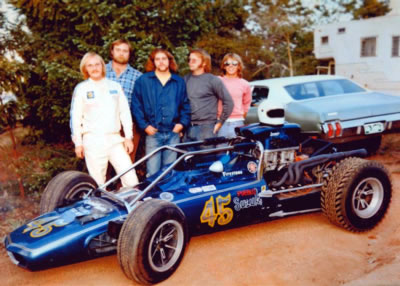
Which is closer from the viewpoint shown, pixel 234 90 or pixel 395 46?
pixel 234 90

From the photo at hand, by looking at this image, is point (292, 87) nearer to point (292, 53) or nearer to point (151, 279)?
point (151, 279)

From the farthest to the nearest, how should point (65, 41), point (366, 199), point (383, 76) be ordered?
1. point (383, 76)
2. point (65, 41)
3. point (366, 199)

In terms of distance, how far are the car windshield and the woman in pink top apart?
1818 millimetres

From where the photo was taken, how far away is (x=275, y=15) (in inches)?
984

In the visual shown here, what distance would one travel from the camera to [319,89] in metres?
7.12

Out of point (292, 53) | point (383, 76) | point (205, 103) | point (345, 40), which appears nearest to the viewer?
point (205, 103)

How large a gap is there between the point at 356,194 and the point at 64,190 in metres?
3.16

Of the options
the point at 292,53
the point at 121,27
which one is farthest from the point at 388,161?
the point at 292,53

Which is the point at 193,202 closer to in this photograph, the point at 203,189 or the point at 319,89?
the point at 203,189

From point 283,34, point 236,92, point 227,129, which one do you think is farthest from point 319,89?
point 283,34

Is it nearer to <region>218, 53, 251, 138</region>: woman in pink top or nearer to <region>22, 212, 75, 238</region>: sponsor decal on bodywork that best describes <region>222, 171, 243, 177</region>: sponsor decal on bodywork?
<region>218, 53, 251, 138</region>: woman in pink top

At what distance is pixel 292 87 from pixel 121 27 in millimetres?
3143

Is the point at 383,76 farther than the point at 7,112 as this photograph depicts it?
Yes

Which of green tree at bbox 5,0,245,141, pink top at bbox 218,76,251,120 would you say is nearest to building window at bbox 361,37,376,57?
green tree at bbox 5,0,245,141
